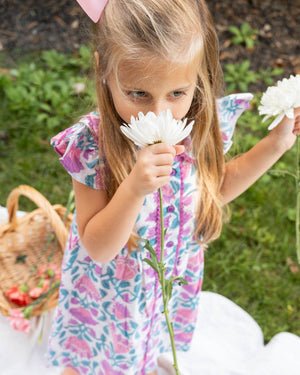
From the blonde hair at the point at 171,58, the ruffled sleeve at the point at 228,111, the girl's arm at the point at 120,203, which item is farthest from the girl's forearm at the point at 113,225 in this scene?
the ruffled sleeve at the point at 228,111

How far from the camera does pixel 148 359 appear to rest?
1600mm

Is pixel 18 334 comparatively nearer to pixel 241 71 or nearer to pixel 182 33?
pixel 182 33

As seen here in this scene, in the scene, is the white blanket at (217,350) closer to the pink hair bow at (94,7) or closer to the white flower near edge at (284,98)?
the white flower near edge at (284,98)

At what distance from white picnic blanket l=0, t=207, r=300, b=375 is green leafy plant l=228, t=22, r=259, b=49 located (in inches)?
63.8

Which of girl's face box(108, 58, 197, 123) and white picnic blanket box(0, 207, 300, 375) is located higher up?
girl's face box(108, 58, 197, 123)

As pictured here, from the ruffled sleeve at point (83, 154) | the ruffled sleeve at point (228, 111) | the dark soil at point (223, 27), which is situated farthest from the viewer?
the dark soil at point (223, 27)

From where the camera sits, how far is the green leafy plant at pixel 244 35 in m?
2.89

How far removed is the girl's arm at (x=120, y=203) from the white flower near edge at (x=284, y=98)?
262mm

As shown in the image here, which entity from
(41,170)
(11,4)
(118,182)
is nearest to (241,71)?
(41,170)

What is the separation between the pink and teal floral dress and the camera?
3.89ft

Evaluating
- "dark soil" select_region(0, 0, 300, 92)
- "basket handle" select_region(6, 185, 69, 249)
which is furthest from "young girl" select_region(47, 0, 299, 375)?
"dark soil" select_region(0, 0, 300, 92)

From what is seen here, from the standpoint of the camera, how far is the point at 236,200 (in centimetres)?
231

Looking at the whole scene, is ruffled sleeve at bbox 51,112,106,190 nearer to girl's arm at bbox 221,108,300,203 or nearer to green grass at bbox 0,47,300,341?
girl's arm at bbox 221,108,300,203

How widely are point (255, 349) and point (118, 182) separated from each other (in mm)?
1030
